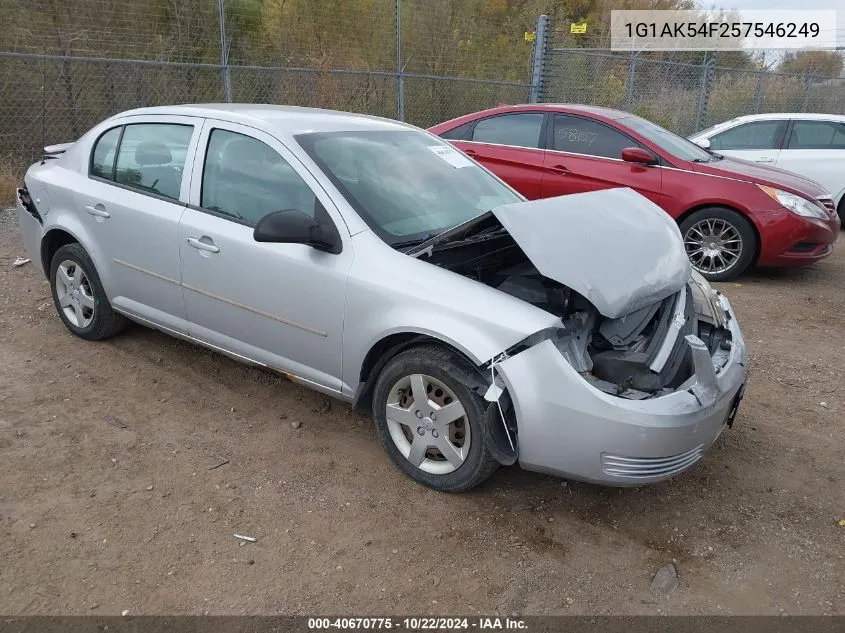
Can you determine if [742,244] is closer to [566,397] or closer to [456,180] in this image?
[456,180]

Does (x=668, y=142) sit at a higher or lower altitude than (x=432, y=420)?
higher

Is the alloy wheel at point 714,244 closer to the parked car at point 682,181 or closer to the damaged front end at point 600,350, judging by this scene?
the parked car at point 682,181

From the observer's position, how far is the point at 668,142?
6637 millimetres

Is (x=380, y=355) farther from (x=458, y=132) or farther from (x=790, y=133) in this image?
(x=790, y=133)

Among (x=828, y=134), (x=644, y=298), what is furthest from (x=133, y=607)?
(x=828, y=134)

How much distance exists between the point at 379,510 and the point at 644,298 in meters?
1.48

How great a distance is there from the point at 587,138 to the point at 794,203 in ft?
6.65

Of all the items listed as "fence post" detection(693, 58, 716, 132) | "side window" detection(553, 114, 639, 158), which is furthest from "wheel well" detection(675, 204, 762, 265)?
"fence post" detection(693, 58, 716, 132)

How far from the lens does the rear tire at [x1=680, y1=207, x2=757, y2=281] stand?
242 inches

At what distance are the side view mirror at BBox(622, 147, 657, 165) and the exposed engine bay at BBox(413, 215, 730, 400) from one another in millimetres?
3085

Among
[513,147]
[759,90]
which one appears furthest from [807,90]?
[513,147]

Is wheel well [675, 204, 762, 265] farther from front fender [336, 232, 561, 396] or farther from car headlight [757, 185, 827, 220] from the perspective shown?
front fender [336, 232, 561, 396]

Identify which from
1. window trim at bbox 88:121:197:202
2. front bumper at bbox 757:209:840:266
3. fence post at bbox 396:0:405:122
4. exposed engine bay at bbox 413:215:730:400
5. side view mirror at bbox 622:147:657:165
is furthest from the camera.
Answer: fence post at bbox 396:0:405:122

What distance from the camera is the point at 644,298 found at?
279 centimetres
